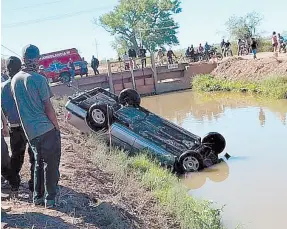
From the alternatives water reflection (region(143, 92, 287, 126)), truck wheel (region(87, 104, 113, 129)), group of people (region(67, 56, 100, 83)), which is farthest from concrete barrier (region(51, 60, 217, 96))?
truck wheel (region(87, 104, 113, 129))

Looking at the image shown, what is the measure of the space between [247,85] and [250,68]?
87.0 inches

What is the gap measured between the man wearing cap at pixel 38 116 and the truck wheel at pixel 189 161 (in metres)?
4.92

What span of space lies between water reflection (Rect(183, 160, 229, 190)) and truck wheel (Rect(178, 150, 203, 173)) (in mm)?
125

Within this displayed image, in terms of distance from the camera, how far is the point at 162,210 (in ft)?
19.3

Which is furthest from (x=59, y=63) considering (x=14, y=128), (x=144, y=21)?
(x=144, y=21)

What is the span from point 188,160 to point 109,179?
2584mm

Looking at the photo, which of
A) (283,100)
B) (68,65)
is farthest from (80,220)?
(68,65)

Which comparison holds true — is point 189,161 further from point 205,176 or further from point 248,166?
point 248,166

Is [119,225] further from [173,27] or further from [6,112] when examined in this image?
[173,27]

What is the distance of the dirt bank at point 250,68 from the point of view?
25.1 m

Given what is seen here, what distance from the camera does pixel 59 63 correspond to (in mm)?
30297

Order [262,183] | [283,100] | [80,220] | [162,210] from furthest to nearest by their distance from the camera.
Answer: [283,100] < [262,183] < [162,210] < [80,220]

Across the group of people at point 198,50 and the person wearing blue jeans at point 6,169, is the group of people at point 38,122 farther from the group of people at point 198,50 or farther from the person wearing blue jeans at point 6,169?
the group of people at point 198,50

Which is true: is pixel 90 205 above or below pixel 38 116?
below
